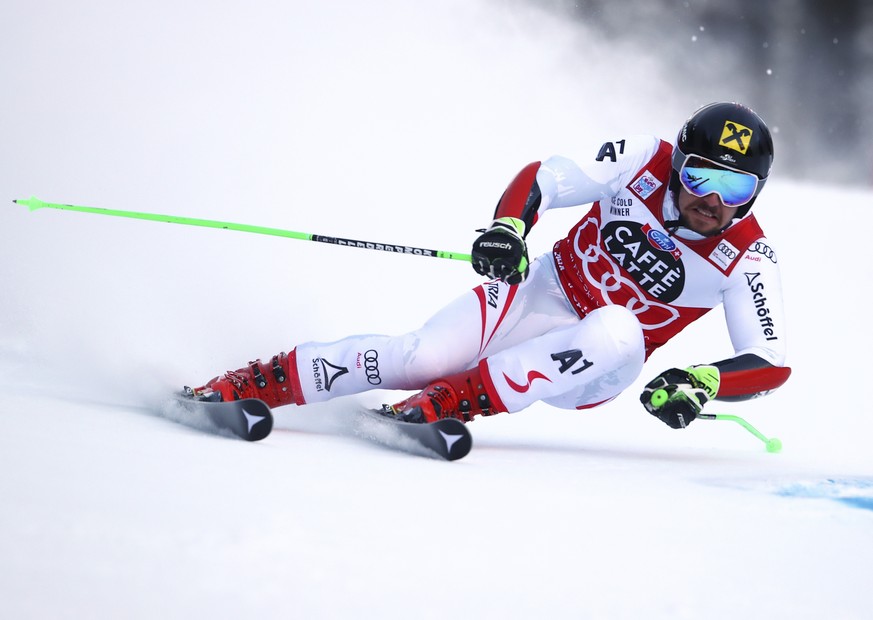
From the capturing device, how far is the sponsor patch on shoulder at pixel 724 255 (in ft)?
9.39

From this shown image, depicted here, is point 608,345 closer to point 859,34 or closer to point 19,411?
point 19,411

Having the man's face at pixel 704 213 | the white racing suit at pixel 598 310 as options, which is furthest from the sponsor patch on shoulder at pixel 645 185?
the man's face at pixel 704 213

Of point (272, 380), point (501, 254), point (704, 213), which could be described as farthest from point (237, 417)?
point (704, 213)

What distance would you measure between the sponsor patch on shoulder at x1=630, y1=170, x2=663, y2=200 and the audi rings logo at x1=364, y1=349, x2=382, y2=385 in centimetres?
90

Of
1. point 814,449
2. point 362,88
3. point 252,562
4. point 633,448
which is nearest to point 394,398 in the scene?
point 633,448

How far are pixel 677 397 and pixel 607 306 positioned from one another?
35 centimetres

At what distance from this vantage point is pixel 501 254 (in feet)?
8.62

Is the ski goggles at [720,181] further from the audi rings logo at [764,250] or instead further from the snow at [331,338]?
the snow at [331,338]

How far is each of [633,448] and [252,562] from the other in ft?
6.74

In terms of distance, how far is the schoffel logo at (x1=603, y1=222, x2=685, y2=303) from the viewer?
291 cm

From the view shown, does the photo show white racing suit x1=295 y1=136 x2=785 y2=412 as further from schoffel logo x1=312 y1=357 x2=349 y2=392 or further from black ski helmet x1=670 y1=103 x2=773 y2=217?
black ski helmet x1=670 y1=103 x2=773 y2=217

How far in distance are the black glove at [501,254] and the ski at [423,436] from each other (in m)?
0.43

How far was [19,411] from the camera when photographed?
2.39 metres

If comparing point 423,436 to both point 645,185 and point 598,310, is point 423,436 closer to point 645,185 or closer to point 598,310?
point 598,310
